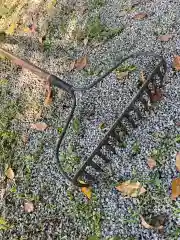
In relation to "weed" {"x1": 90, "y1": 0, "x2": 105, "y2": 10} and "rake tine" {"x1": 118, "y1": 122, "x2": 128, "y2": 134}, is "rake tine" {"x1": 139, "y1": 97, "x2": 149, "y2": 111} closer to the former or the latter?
"rake tine" {"x1": 118, "y1": 122, "x2": 128, "y2": 134}

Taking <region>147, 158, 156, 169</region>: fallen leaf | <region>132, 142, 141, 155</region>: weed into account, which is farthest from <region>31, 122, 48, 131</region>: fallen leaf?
<region>147, 158, 156, 169</region>: fallen leaf

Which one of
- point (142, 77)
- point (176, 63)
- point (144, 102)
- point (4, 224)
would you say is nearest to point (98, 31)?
point (142, 77)

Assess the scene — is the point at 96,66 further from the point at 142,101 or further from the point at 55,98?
the point at 142,101

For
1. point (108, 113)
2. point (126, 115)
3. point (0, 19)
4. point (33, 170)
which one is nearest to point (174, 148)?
point (126, 115)

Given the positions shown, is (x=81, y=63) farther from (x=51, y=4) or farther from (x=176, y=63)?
(x=51, y=4)

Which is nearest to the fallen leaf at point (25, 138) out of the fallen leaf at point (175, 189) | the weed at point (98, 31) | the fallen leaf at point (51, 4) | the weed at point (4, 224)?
the weed at point (4, 224)

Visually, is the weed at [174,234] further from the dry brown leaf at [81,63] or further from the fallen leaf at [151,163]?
the dry brown leaf at [81,63]
